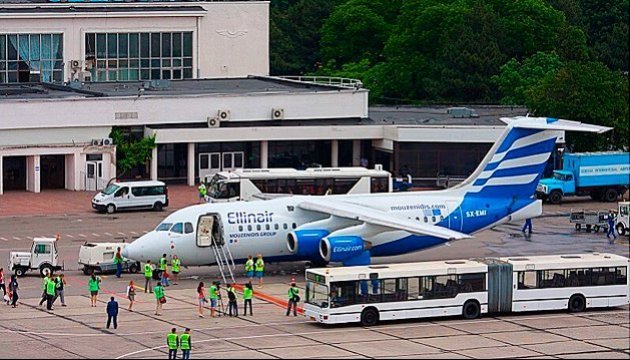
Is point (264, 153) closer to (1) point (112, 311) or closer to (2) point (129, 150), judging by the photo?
(2) point (129, 150)

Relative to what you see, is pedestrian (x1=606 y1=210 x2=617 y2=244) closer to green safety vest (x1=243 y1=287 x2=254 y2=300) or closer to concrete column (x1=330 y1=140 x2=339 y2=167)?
concrete column (x1=330 y1=140 x2=339 y2=167)

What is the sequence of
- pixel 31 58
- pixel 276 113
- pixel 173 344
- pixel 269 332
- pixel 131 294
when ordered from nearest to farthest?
1. pixel 173 344
2. pixel 269 332
3. pixel 131 294
4. pixel 276 113
5. pixel 31 58

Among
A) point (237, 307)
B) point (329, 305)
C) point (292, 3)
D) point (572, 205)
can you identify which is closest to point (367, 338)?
point (329, 305)

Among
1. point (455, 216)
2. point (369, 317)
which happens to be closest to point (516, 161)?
point (455, 216)

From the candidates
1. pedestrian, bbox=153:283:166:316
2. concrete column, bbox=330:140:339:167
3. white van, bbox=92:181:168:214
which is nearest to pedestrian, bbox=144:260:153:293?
pedestrian, bbox=153:283:166:316

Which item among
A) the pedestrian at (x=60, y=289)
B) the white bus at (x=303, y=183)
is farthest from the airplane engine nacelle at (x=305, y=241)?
the white bus at (x=303, y=183)

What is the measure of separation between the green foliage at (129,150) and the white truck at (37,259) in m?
26.4

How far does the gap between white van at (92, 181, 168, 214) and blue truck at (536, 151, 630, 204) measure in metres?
20.2

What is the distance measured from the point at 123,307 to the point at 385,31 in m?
73.7

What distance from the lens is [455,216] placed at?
2692 inches

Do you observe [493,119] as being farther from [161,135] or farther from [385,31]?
[385,31]

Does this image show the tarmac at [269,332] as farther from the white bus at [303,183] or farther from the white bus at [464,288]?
the white bus at [303,183]

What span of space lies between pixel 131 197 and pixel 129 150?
846 cm

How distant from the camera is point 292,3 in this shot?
505 ft
